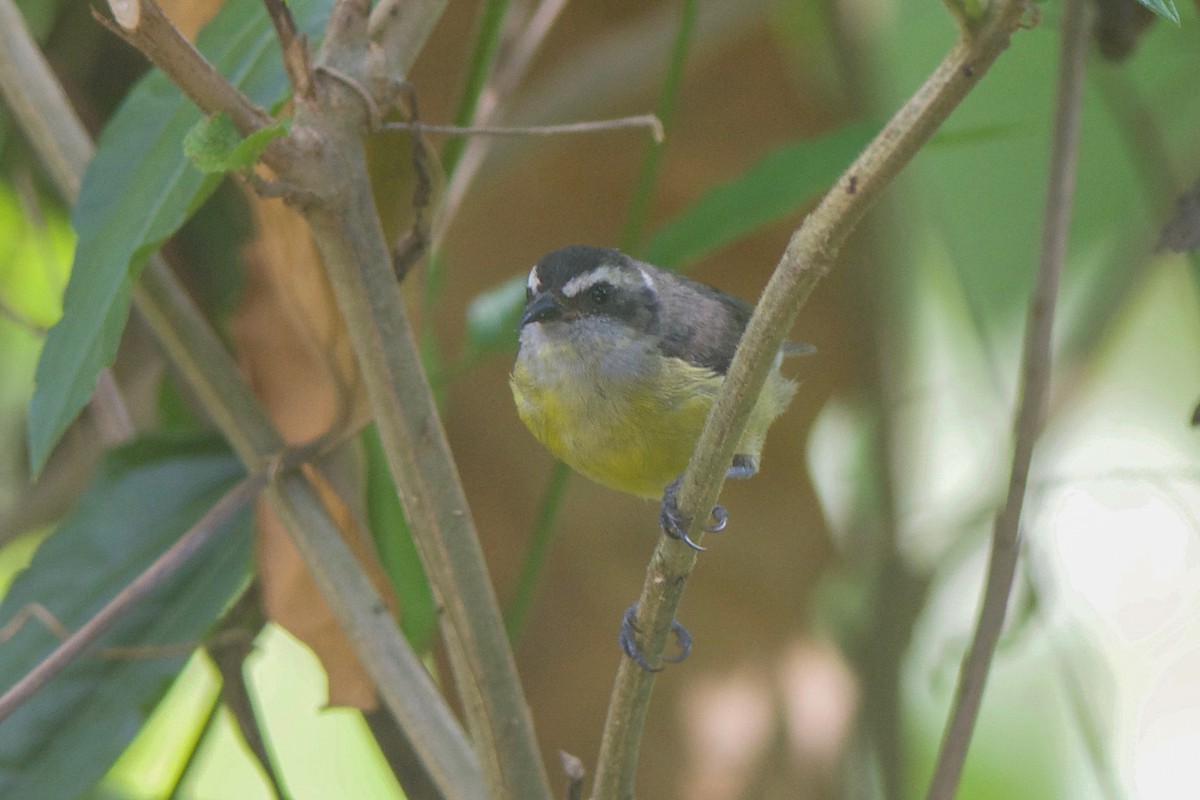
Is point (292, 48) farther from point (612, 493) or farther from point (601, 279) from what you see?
point (612, 493)

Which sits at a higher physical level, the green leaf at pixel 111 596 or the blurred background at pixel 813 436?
the blurred background at pixel 813 436

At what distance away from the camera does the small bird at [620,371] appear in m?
1.77

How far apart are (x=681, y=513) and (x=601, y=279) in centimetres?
82

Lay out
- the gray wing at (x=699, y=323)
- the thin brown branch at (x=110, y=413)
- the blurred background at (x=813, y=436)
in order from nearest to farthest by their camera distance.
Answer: the gray wing at (x=699, y=323), the thin brown branch at (x=110, y=413), the blurred background at (x=813, y=436)

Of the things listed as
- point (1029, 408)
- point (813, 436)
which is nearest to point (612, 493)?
point (813, 436)

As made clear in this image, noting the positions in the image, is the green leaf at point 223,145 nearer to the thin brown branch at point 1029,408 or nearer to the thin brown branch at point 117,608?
the thin brown branch at point 117,608

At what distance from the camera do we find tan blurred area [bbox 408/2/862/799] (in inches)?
98.2

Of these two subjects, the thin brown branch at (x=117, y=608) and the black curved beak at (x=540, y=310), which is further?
the black curved beak at (x=540, y=310)

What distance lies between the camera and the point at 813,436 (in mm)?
2615

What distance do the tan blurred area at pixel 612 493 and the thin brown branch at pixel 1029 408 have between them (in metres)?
1.00

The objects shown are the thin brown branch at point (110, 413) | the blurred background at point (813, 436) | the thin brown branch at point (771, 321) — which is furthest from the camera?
the blurred background at point (813, 436)

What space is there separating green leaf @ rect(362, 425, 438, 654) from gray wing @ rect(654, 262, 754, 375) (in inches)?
17.6

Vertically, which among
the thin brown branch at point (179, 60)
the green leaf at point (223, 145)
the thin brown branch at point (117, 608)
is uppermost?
the thin brown branch at point (179, 60)

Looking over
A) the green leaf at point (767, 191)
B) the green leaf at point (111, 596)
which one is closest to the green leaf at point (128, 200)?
the green leaf at point (111, 596)
